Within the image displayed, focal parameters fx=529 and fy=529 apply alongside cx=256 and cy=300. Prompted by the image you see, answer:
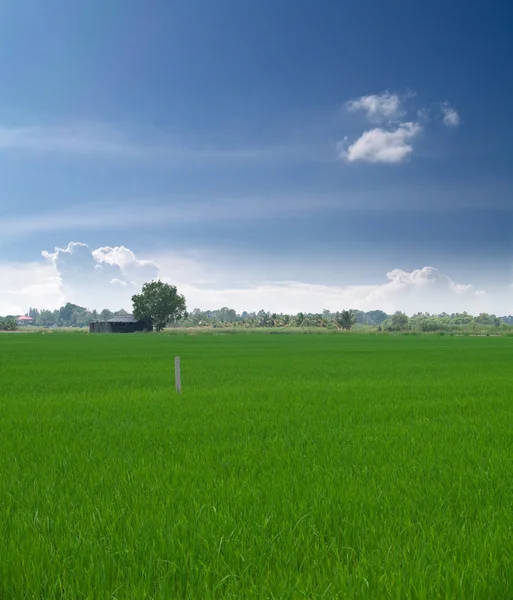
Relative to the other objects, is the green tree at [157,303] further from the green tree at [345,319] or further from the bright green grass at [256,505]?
the bright green grass at [256,505]

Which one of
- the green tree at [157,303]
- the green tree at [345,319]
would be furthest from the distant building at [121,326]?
the green tree at [345,319]

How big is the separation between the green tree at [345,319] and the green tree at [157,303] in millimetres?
47032

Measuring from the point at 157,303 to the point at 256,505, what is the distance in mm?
129672

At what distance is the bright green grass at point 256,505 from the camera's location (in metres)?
3.49

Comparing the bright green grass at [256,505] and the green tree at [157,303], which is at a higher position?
the green tree at [157,303]

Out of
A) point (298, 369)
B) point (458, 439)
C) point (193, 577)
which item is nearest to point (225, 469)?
point (193, 577)

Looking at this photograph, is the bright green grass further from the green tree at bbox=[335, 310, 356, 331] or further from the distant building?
the green tree at bbox=[335, 310, 356, 331]

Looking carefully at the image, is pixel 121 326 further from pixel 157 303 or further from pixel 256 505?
pixel 256 505

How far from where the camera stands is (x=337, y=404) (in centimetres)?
1312

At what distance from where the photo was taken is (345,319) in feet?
503

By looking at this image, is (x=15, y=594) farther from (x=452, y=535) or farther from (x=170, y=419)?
(x=170, y=419)

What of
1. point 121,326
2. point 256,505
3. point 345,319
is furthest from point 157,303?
point 256,505

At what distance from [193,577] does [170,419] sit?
24.6 ft

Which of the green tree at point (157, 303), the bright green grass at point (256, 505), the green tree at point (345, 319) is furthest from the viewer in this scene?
the green tree at point (345, 319)
